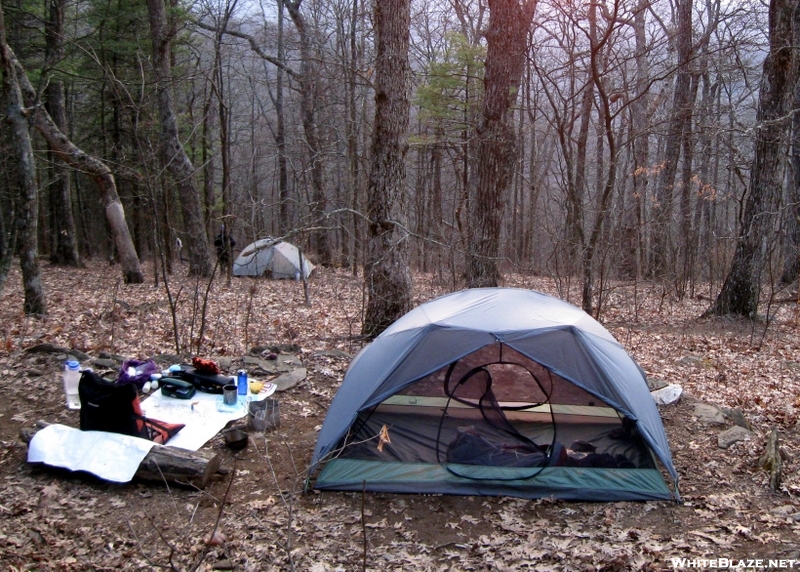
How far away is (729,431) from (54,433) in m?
5.60

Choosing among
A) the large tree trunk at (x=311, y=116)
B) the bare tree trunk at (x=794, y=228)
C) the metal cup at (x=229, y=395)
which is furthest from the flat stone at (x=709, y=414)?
the large tree trunk at (x=311, y=116)

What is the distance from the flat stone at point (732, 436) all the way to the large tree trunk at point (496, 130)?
411 cm

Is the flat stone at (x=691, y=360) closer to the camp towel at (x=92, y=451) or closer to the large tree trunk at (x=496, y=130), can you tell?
the large tree trunk at (x=496, y=130)

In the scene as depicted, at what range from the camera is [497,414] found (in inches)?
190

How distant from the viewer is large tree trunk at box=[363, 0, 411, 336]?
7.63m

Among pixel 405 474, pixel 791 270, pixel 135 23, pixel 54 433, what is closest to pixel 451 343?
pixel 405 474

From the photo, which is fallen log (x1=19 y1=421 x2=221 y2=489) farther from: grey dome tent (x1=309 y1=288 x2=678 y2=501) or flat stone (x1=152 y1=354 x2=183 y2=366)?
flat stone (x1=152 y1=354 x2=183 y2=366)

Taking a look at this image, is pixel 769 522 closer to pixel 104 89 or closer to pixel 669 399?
pixel 669 399

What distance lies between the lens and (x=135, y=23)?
1504cm

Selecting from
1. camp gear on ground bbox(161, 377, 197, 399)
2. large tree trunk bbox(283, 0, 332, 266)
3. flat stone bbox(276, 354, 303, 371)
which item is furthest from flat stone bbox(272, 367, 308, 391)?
large tree trunk bbox(283, 0, 332, 266)

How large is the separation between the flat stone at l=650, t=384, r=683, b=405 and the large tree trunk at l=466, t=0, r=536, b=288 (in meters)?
3.23

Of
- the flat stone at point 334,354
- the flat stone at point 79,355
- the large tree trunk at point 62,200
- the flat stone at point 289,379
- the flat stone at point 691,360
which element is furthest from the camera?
the large tree trunk at point 62,200

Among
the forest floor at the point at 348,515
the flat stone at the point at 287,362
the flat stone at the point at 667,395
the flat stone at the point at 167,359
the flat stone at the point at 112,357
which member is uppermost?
the flat stone at the point at 112,357

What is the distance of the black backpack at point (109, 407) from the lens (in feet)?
14.7
